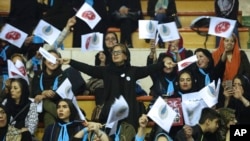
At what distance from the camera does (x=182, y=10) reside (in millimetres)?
13945

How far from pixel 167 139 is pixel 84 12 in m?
2.62

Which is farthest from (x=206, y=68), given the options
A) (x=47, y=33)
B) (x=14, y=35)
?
(x=14, y=35)

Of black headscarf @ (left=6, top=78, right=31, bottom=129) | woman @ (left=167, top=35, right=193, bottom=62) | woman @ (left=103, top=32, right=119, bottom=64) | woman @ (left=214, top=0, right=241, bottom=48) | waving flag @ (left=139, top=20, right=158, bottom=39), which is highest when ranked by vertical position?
woman @ (left=214, top=0, right=241, bottom=48)

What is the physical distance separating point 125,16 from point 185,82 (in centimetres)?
259

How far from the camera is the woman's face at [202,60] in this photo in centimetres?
1055

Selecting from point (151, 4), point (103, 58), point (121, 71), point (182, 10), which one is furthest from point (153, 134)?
point (182, 10)

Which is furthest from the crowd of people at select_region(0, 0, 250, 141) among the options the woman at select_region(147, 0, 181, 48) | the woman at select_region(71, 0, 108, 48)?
the woman at select_region(147, 0, 181, 48)

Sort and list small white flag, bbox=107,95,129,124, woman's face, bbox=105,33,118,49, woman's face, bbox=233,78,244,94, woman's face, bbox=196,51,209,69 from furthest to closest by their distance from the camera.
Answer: woman's face, bbox=105,33,118,49 < woman's face, bbox=196,51,209,69 < woman's face, bbox=233,78,244,94 < small white flag, bbox=107,95,129,124

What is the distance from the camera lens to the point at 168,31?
10.9m

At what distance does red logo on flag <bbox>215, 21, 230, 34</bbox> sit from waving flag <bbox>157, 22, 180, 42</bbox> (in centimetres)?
51

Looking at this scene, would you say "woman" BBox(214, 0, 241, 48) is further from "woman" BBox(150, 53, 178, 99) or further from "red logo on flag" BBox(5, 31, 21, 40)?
"red logo on flag" BBox(5, 31, 21, 40)

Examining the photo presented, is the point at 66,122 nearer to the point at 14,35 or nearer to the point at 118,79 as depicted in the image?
the point at 118,79

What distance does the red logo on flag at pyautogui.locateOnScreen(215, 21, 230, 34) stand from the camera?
34.7 ft

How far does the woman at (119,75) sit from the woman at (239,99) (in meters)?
0.86
